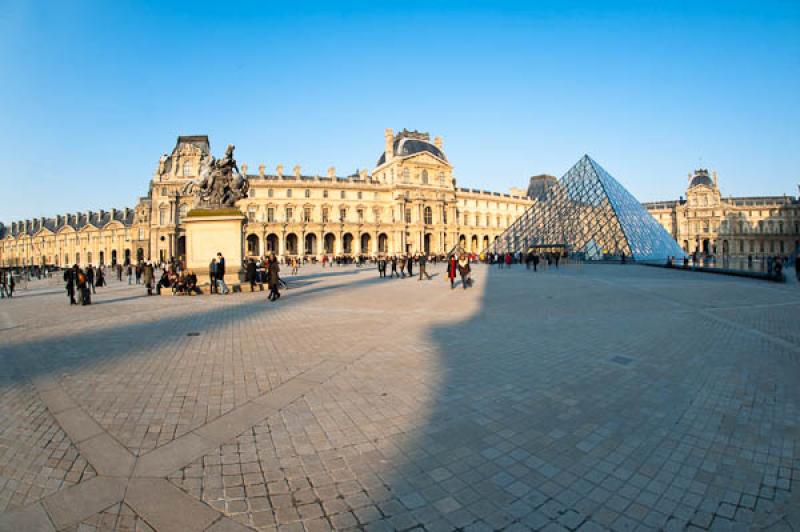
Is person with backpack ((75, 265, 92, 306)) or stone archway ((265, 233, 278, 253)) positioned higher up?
stone archway ((265, 233, 278, 253))

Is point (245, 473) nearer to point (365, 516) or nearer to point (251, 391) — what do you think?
point (365, 516)

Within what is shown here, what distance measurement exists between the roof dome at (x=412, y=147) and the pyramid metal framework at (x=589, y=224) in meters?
27.6

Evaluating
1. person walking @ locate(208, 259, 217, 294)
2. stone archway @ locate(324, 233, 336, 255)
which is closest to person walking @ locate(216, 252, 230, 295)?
person walking @ locate(208, 259, 217, 294)

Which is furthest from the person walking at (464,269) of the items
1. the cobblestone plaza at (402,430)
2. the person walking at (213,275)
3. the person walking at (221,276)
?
the person walking at (213,275)

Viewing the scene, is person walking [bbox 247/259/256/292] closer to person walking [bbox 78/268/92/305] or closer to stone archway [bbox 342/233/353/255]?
person walking [bbox 78/268/92/305]

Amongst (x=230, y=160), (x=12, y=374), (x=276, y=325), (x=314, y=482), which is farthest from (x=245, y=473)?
(x=230, y=160)

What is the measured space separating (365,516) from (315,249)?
64179mm

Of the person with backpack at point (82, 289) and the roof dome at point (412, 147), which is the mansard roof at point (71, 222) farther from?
the person with backpack at point (82, 289)

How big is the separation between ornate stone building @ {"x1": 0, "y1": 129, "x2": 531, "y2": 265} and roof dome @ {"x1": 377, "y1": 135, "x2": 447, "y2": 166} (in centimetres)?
20

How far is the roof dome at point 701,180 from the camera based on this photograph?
3436 inches

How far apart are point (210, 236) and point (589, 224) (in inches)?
1504

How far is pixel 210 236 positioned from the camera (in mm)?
15086

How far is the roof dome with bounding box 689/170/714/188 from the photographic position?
87262 millimetres

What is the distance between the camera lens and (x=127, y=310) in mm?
10758
